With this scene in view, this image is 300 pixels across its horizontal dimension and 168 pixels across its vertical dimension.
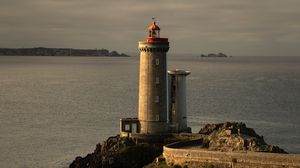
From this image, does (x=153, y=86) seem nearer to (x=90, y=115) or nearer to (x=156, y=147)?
(x=156, y=147)

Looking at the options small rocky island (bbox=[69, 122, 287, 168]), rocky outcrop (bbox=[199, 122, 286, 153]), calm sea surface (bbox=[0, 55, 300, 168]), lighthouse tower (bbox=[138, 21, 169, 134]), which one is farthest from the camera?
calm sea surface (bbox=[0, 55, 300, 168])

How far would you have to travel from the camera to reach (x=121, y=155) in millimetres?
42000

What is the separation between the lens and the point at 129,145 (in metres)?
44.3

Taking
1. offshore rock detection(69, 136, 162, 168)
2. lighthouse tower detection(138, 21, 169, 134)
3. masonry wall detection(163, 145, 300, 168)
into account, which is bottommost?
offshore rock detection(69, 136, 162, 168)

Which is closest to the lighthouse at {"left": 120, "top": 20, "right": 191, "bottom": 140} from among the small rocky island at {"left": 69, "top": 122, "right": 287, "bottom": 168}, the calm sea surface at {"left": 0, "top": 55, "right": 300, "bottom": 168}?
the small rocky island at {"left": 69, "top": 122, "right": 287, "bottom": 168}

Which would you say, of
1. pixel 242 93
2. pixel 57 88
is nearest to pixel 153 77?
pixel 242 93

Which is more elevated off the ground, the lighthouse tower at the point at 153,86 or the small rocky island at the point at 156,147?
the lighthouse tower at the point at 153,86

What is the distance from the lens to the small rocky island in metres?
35.9

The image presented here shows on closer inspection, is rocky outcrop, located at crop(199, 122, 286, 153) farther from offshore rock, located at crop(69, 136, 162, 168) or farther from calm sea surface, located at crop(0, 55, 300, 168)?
calm sea surface, located at crop(0, 55, 300, 168)

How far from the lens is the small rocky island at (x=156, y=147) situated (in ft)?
118

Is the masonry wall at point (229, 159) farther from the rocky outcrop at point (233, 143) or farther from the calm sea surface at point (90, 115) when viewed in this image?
the calm sea surface at point (90, 115)

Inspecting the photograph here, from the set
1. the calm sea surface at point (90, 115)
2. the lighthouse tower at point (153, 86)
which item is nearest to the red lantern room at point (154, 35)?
the lighthouse tower at point (153, 86)

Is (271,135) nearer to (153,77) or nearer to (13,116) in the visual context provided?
(153,77)

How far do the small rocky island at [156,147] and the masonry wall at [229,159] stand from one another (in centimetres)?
117
